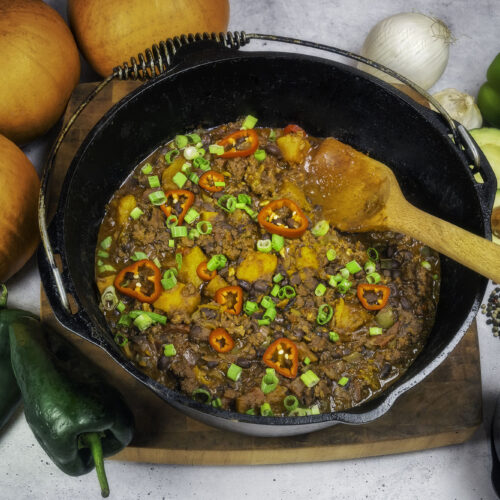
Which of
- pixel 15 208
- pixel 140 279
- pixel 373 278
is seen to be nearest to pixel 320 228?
pixel 373 278

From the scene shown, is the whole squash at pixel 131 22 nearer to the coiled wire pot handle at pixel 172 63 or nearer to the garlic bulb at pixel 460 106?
the coiled wire pot handle at pixel 172 63

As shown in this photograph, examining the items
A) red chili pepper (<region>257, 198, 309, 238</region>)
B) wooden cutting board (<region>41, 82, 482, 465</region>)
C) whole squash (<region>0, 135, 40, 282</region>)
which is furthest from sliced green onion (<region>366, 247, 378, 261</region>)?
whole squash (<region>0, 135, 40, 282</region>)

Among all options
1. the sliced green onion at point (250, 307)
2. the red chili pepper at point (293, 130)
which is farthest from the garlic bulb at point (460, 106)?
the sliced green onion at point (250, 307)

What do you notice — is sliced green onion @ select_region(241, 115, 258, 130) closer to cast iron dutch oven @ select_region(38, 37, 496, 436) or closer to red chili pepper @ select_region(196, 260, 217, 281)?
cast iron dutch oven @ select_region(38, 37, 496, 436)

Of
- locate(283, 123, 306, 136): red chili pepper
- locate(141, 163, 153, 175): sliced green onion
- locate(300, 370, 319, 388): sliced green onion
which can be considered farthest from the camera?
locate(283, 123, 306, 136): red chili pepper

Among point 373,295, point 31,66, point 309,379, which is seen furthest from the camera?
point 31,66

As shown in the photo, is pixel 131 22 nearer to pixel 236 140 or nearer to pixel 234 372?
pixel 236 140

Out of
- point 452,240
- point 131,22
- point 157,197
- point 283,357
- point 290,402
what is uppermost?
point 131,22
